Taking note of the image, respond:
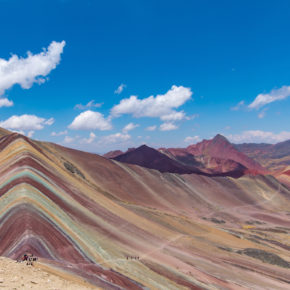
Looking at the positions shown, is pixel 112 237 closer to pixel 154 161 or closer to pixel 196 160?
pixel 154 161

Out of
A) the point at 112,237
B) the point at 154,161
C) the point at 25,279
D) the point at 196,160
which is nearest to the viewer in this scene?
the point at 25,279

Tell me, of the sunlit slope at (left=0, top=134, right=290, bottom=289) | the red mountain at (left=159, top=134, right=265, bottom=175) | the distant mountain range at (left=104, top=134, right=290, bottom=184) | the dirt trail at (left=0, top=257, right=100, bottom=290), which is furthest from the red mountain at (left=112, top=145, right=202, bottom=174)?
the dirt trail at (left=0, top=257, right=100, bottom=290)

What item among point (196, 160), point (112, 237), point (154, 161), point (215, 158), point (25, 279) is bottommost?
point (112, 237)

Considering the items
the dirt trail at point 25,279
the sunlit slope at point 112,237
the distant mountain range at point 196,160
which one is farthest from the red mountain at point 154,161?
the dirt trail at point 25,279

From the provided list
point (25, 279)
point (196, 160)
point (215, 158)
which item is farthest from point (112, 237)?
point (196, 160)

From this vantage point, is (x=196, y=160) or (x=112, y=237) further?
(x=196, y=160)

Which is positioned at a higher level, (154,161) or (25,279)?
(154,161)
